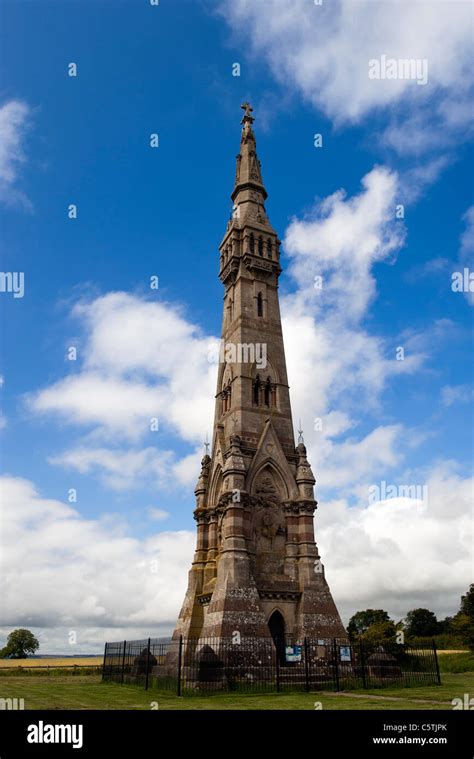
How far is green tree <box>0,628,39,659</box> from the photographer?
233 feet

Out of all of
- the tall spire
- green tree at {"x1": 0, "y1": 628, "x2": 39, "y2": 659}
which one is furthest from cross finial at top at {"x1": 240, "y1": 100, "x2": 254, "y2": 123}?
green tree at {"x1": 0, "y1": 628, "x2": 39, "y2": 659}

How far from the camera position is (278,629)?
3281cm

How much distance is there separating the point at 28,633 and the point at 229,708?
63474 millimetres

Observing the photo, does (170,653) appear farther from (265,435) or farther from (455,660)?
(455,660)

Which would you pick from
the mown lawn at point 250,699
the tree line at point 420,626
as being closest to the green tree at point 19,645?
the tree line at point 420,626

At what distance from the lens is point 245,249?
1663 inches

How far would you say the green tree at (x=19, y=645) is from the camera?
70875 millimetres

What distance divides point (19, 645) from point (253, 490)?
51.9 metres

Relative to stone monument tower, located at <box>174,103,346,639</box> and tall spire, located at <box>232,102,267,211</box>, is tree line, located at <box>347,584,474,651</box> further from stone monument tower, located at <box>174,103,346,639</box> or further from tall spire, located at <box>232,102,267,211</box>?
tall spire, located at <box>232,102,267,211</box>

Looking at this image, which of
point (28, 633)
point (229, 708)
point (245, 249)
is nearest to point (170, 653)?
point (229, 708)

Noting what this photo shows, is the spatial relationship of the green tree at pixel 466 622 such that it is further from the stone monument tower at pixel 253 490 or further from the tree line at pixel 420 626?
the stone monument tower at pixel 253 490

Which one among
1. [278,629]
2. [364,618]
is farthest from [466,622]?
[278,629]

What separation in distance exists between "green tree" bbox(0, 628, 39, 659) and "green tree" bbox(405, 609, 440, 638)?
174 ft
